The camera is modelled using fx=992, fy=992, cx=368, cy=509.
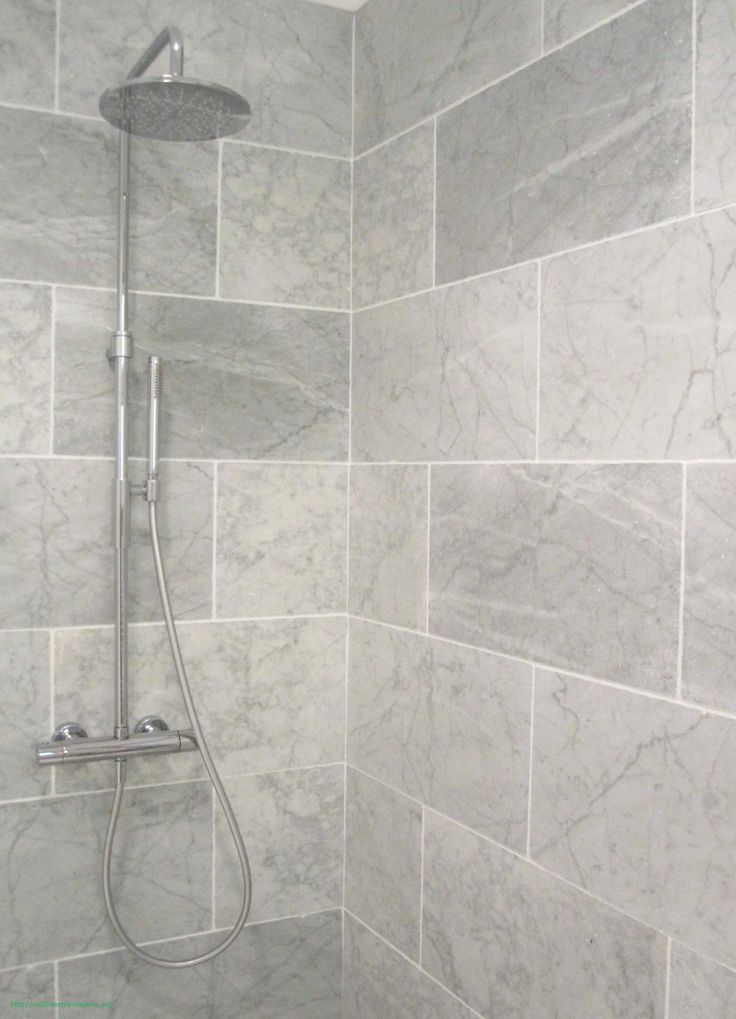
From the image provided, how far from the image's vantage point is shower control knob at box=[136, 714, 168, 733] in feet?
6.11

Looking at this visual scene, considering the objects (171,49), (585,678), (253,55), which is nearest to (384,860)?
A: (585,678)

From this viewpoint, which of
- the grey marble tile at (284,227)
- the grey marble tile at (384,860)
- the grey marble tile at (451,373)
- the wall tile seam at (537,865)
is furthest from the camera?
the grey marble tile at (284,227)

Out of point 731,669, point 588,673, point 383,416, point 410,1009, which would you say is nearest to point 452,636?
point 588,673

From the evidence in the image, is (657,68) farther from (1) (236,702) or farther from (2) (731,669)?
(1) (236,702)

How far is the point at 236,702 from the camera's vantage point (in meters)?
1.99

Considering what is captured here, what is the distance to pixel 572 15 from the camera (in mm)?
1475

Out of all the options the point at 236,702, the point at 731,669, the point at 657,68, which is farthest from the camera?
the point at 236,702

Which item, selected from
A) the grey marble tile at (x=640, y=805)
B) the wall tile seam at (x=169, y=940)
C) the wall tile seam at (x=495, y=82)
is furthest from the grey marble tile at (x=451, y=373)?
the wall tile seam at (x=169, y=940)

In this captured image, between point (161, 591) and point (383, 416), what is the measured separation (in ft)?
1.80

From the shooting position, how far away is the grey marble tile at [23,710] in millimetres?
1782

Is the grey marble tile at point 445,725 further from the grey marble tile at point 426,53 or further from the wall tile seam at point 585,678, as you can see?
the grey marble tile at point 426,53

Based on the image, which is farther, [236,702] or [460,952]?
[236,702]

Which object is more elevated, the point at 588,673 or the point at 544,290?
the point at 544,290

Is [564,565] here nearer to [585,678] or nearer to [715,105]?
[585,678]
